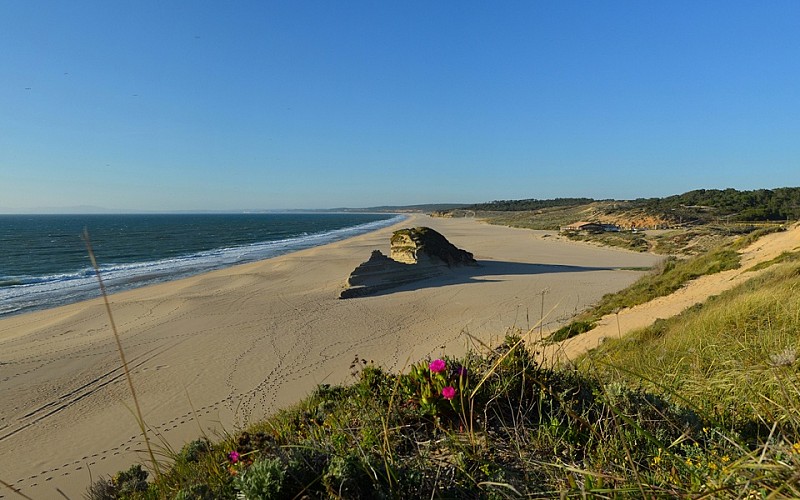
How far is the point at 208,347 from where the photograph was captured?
1217cm

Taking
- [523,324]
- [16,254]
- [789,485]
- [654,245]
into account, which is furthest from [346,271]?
[16,254]

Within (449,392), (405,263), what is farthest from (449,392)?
(405,263)

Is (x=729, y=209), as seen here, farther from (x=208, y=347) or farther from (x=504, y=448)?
(x=504, y=448)

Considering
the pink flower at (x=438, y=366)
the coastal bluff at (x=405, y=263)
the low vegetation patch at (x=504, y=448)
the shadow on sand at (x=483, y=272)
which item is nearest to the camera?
the low vegetation patch at (x=504, y=448)

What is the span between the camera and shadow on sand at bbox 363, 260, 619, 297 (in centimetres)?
2039

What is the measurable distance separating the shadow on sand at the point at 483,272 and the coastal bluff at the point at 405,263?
317 mm

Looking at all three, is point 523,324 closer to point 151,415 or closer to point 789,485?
point 151,415

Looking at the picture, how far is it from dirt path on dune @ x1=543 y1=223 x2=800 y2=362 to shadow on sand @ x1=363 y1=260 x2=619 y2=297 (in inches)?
360

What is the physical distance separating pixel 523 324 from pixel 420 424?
11412mm

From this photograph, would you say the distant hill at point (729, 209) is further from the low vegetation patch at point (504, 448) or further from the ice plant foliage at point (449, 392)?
the ice plant foliage at point (449, 392)

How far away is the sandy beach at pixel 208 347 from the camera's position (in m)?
7.23

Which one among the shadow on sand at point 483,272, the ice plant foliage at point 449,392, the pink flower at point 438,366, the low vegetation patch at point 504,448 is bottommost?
the shadow on sand at point 483,272

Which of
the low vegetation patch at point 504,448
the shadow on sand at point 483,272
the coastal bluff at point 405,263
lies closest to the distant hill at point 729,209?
the shadow on sand at point 483,272

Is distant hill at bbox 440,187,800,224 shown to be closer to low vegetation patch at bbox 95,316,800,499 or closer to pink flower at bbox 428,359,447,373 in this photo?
low vegetation patch at bbox 95,316,800,499
